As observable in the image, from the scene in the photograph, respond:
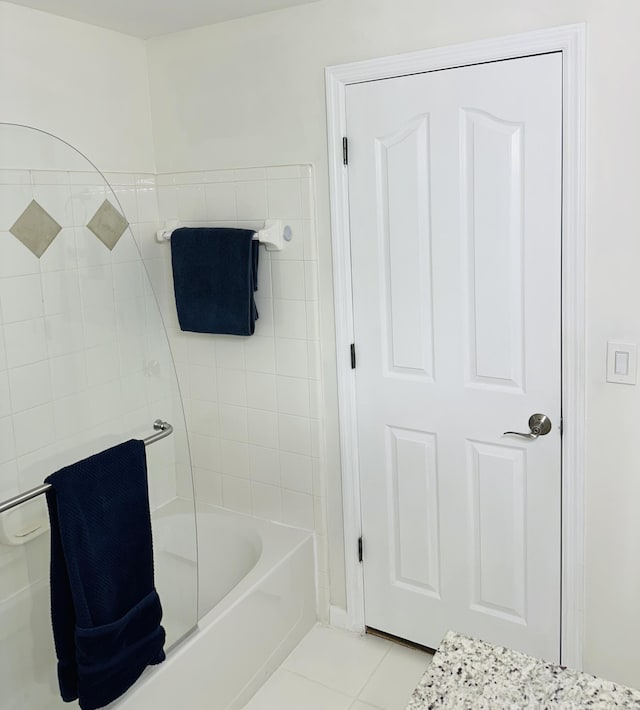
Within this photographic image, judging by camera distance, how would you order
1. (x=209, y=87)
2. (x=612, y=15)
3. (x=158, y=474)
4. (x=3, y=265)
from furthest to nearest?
(x=209, y=87) < (x=158, y=474) < (x=612, y=15) < (x=3, y=265)

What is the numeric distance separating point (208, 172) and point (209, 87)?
306 millimetres

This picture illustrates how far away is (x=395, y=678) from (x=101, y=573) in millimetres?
1226

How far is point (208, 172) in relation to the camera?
274cm

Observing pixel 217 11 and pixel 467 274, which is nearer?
pixel 467 274

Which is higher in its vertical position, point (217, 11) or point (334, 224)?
point (217, 11)

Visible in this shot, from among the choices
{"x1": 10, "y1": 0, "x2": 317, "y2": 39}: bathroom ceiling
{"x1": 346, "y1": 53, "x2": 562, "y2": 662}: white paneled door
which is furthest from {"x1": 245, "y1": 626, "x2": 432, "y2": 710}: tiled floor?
{"x1": 10, "y1": 0, "x2": 317, "y2": 39}: bathroom ceiling

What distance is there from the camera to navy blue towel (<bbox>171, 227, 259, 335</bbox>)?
2588mm

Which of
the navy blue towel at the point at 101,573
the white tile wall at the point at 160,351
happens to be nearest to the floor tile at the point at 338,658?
the white tile wall at the point at 160,351

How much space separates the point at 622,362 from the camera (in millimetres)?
2072

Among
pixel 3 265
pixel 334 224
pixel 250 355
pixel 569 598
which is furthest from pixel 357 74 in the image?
pixel 569 598

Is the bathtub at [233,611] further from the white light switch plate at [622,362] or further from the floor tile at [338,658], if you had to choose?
the white light switch plate at [622,362]

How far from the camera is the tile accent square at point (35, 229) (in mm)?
1758

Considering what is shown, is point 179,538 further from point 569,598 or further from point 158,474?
point 569,598

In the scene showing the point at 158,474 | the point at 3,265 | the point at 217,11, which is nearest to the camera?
the point at 3,265
